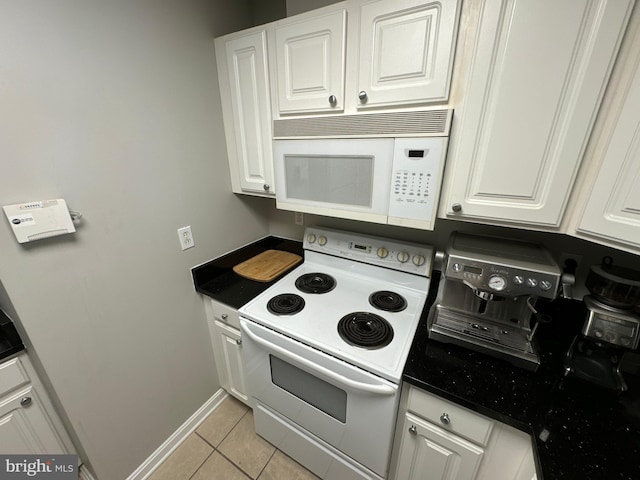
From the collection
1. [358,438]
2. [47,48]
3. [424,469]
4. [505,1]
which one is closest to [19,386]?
[47,48]

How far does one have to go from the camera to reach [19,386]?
39.8 inches

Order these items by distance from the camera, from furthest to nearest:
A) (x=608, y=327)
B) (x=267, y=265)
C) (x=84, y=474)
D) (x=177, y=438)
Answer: (x=267, y=265)
(x=177, y=438)
(x=84, y=474)
(x=608, y=327)

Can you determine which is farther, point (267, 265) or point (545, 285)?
point (267, 265)

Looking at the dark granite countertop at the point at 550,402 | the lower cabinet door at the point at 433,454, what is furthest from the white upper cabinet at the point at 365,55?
the lower cabinet door at the point at 433,454

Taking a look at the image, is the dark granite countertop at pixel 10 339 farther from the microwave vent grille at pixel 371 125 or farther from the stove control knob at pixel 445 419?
the stove control knob at pixel 445 419

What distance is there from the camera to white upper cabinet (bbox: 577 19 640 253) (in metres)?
0.66

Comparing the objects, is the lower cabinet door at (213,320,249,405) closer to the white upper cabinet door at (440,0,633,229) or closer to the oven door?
the oven door

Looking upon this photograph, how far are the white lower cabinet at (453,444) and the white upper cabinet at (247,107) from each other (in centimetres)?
118

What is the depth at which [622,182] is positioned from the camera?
690mm

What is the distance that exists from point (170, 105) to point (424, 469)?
73.6 inches

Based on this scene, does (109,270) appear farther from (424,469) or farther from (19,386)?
(424,469)

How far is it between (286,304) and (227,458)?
102cm

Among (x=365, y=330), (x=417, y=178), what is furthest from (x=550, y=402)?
(x=417, y=178)

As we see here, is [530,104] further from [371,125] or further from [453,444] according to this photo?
[453,444]
